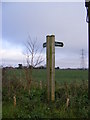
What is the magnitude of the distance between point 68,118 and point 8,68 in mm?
3775

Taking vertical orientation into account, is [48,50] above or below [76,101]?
above

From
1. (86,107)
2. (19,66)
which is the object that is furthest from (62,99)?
(19,66)

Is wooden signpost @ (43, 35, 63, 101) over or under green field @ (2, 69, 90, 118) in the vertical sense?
over

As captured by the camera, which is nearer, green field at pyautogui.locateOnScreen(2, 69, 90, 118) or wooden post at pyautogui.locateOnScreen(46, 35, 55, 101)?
green field at pyautogui.locateOnScreen(2, 69, 90, 118)

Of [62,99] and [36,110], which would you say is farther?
[62,99]

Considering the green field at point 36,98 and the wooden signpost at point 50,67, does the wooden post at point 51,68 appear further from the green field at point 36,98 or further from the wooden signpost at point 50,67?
the green field at point 36,98

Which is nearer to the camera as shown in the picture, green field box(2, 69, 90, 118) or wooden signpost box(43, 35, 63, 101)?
green field box(2, 69, 90, 118)

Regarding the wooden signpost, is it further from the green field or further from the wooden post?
the green field

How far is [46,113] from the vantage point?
19.2 ft

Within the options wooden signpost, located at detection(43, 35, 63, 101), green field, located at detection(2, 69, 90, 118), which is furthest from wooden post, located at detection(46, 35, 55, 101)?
green field, located at detection(2, 69, 90, 118)

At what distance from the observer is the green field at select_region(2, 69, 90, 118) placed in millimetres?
5898

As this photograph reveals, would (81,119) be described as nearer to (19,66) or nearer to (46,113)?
(46,113)

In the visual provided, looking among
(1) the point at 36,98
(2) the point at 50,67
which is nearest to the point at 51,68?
(2) the point at 50,67

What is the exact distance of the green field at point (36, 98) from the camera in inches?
232
